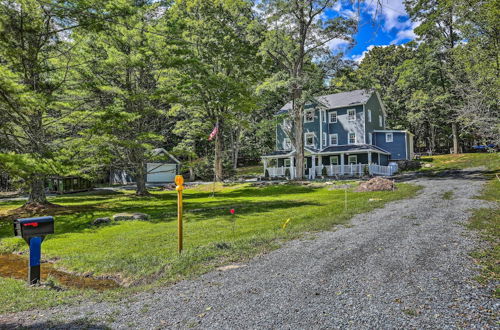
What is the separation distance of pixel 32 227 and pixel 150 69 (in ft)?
56.5

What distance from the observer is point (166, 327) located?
396 cm

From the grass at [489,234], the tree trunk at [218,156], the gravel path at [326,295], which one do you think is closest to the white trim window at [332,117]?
the tree trunk at [218,156]

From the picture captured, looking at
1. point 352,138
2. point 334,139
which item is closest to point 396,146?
point 352,138

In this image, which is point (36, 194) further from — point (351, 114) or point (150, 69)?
point (351, 114)

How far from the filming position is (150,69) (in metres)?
21.4

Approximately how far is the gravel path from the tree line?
4891 millimetres

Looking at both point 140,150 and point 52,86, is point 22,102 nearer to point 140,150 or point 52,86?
point 52,86

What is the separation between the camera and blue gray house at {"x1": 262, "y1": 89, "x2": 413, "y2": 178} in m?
31.7

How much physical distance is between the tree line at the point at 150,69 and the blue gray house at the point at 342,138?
3.06 m

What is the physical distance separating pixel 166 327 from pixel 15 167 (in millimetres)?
11113

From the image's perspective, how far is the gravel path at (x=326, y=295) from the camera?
391cm

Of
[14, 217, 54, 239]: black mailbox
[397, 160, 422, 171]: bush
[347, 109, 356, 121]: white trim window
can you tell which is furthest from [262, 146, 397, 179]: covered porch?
[14, 217, 54, 239]: black mailbox

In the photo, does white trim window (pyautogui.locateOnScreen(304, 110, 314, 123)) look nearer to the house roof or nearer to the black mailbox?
the house roof

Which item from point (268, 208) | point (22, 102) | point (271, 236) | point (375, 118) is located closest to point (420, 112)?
point (375, 118)
